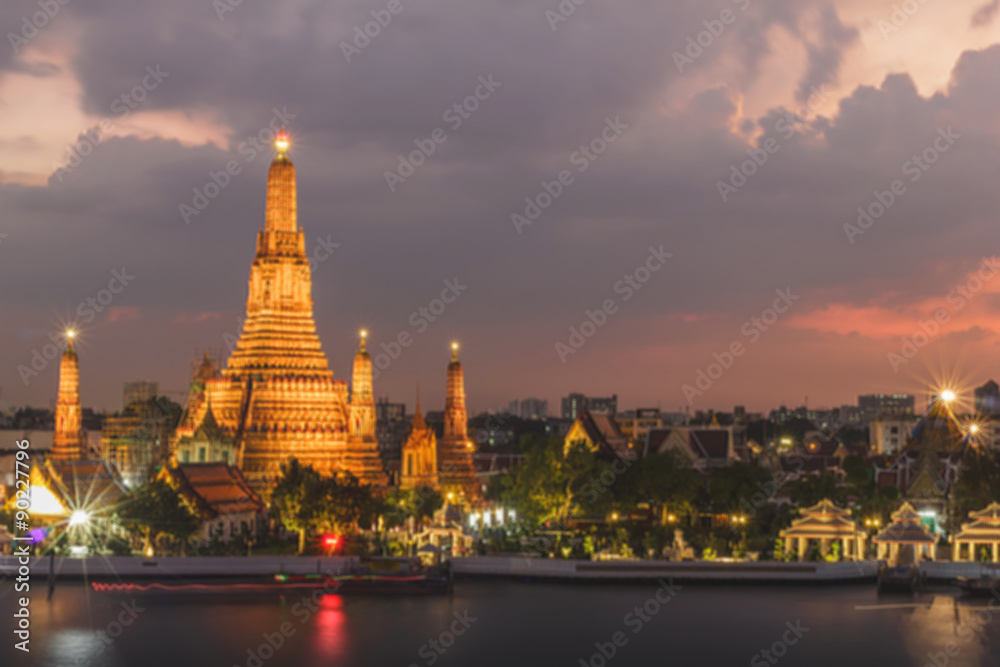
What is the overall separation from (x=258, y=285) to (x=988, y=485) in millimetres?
49824

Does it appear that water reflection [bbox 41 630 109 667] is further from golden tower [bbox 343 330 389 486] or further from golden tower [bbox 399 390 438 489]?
golden tower [bbox 399 390 438 489]

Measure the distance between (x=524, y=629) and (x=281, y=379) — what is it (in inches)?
1479

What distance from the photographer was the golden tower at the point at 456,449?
99500 millimetres

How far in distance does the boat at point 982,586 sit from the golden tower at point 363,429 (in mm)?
40152

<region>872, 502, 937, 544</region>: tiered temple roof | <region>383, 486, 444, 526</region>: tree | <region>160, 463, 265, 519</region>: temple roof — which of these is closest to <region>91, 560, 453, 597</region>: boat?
<region>160, 463, 265, 519</region>: temple roof

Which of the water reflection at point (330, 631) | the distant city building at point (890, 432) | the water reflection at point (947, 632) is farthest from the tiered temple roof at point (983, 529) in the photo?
the distant city building at point (890, 432)

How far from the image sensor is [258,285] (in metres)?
94.3

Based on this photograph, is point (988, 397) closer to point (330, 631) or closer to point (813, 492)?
point (813, 492)

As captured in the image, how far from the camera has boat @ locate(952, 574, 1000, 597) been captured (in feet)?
218

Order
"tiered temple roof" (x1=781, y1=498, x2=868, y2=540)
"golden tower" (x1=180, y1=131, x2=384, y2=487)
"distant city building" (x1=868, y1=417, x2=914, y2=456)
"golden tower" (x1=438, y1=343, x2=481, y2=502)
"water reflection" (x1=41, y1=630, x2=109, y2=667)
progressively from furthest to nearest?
"distant city building" (x1=868, y1=417, x2=914, y2=456) → "golden tower" (x1=438, y1=343, x2=481, y2=502) → "golden tower" (x1=180, y1=131, x2=384, y2=487) → "tiered temple roof" (x1=781, y1=498, x2=868, y2=540) → "water reflection" (x1=41, y1=630, x2=109, y2=667)

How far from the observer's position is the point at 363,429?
94.1 meters

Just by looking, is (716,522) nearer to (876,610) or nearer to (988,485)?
(988,485)

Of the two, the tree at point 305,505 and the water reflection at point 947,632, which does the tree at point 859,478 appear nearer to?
the water reflection at point 947,632

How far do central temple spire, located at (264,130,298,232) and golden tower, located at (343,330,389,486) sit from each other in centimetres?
975
